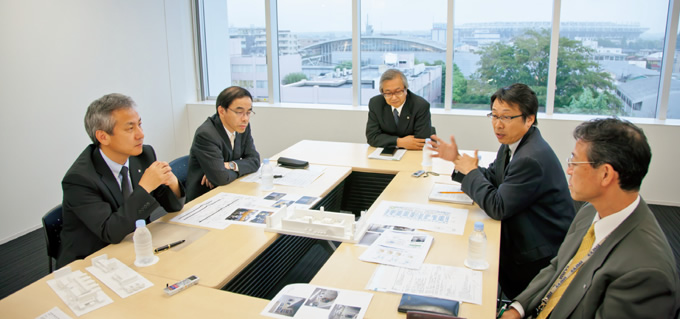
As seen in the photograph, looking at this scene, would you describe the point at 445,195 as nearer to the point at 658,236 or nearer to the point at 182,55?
the point at 658,236

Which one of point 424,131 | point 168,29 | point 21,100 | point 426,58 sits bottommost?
point 424,131

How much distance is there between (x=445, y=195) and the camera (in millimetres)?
2670

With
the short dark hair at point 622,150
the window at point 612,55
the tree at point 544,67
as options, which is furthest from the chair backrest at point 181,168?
the window at point 612,55

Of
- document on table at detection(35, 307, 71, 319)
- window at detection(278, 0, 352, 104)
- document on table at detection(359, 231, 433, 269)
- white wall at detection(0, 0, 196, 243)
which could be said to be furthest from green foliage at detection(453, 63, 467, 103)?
document on table at detection(35, 307, 71, 319)

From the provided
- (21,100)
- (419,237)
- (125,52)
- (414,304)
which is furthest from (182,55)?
(414,304)

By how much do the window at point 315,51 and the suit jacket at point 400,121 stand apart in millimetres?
1728

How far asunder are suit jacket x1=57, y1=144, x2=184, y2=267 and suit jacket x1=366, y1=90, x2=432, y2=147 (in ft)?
7.14

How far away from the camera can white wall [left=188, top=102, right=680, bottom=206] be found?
4605 millimetres

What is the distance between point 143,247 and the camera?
1.87 meters

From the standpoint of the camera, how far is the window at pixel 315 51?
221 inches

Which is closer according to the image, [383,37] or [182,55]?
[383,37]

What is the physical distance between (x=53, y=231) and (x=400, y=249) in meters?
1.62

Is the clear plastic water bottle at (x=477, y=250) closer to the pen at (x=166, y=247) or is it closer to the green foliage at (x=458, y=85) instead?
the pen at (x=166, y=247)

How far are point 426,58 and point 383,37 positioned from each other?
0.57 m
